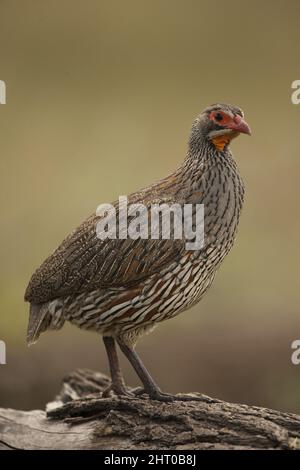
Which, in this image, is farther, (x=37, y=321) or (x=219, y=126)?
(x=37, y=321)

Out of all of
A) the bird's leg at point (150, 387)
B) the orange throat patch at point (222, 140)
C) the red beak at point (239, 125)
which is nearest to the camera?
the red beak at point (239, 125)

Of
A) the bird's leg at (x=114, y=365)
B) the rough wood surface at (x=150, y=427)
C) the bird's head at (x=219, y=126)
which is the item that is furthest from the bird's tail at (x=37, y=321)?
the bird's head at (x=219, y=126)

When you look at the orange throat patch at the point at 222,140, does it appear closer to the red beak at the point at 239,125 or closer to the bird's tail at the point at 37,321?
the red beak at the point at 239,125

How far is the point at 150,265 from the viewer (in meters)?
5.84

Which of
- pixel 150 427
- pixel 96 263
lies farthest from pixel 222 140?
pixel 150 427

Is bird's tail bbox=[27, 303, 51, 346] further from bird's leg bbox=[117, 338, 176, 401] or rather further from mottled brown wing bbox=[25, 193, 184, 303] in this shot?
bird's leg bbox=[117, 338, 176, 401]

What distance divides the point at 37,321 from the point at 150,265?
0.87m

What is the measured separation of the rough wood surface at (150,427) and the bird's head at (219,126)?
62.0 inches

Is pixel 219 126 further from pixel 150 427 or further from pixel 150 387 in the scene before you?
pixel 150 427

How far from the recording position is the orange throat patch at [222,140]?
5.98 m

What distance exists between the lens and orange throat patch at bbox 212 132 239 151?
598 centimetres

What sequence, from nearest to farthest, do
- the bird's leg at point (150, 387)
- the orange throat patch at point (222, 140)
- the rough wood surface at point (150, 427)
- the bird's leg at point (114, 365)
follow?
the rough wood surface at point (150, 427), the bird's leg at point (150, 387), the orange throat patch at point (222, 140), the bird's leg at point (114, 365)

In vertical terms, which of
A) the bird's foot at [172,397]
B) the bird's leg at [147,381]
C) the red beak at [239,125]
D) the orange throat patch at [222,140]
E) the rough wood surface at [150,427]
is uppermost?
the red beak at [239,125]

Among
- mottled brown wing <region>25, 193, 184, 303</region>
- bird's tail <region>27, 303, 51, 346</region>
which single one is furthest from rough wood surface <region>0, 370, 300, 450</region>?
mottled brown wing <region>25, 193, 184, 303</region>
